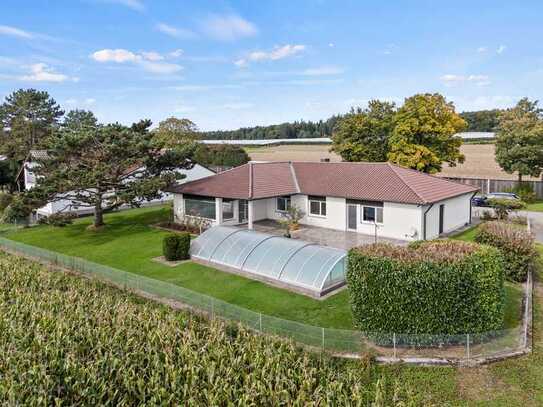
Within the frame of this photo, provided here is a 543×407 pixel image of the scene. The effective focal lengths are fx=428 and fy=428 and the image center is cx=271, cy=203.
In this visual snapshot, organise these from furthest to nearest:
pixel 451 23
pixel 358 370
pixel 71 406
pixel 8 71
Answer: pixel 8 71, pixel 451 23, pixel 358 370, pixel 71 406

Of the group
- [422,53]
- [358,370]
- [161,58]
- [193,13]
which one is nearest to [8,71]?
[161,58]

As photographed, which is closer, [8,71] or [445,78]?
[445,78]

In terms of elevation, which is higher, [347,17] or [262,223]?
[347,17]

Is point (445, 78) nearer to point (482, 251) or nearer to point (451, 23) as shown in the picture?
point (451, 23)

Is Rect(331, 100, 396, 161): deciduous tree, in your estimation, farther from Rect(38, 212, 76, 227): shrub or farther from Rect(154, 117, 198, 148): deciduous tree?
Rect(38, 212, 76, 227): shrub

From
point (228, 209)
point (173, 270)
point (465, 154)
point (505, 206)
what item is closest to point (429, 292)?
point (173, 270)

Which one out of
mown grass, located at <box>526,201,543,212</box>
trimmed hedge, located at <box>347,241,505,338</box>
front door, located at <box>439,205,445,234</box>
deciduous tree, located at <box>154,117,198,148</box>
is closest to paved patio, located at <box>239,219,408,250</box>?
front door, located at <box>439,205,445,234</box>

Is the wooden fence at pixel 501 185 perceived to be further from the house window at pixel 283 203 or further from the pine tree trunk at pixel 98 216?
the pine tree trunk at pixel 98 216
